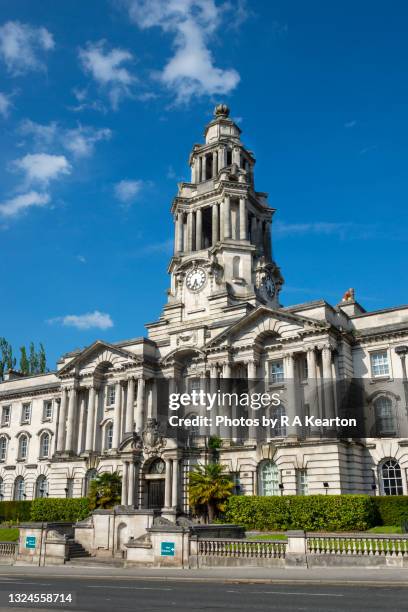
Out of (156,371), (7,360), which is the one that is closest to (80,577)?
(156,371)

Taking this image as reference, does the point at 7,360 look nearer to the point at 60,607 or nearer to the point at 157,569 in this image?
the point at 157,569

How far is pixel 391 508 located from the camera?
3725 centimetres

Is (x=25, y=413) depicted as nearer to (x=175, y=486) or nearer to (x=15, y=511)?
(x=15, y=511)

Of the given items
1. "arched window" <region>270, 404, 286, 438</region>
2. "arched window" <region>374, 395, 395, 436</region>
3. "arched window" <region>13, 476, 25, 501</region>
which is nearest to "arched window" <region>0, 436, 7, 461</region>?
"arched window" <region>13, 476, 25, 501</region>

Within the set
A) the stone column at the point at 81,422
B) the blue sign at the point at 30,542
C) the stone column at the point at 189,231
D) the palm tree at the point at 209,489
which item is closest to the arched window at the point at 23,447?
the stone column at the point at 81,422

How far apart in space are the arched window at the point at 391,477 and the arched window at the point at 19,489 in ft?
118

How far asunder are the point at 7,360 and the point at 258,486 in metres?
46.8

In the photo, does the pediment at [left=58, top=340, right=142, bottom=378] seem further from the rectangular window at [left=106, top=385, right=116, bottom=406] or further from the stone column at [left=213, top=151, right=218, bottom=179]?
the stone column at [left=213, top=151, right=218, bottom=179]

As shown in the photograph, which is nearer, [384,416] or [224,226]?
[384,416]

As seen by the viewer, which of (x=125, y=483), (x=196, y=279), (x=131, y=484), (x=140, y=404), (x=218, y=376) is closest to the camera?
(x=131, y=484)

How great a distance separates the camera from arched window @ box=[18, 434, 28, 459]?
61450 millimetres

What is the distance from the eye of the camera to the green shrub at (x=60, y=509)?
157ft

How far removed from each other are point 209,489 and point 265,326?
43.8 feet

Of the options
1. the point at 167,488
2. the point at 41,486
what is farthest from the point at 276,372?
the point at 41,486
